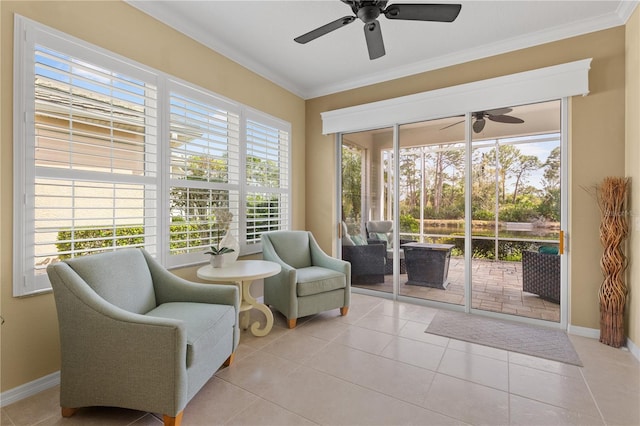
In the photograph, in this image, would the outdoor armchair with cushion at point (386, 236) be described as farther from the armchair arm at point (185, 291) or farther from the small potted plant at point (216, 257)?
the armchair arm at point (185, 291)

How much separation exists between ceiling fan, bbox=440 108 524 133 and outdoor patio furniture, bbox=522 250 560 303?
142cm

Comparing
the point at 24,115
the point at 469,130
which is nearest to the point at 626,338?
the point at 469,130

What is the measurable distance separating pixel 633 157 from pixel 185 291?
3.79 metres

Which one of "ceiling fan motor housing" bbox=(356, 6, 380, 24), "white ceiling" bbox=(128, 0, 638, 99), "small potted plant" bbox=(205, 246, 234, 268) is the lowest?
"small potted plant" bbox=(205, 246, 234, 268)

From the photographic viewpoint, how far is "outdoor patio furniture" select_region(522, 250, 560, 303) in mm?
3084

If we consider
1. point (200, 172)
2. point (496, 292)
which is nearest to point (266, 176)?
point (200, 172)

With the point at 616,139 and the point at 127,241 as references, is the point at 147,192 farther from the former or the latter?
the point at 616,139

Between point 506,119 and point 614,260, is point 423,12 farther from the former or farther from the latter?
point 614,260

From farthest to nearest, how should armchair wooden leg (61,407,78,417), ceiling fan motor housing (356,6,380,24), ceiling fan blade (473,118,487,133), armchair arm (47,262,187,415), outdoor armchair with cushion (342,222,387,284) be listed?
1. outdoor armchair with cushion (342,222,387,284)
2. ceiling fan blade (473,118,487,133)
3. ceiling fan motor housing (356,6,380,24)
4. armchair wooden leg (61,407,78,417)
5. armchair arm (47,262,187,415)

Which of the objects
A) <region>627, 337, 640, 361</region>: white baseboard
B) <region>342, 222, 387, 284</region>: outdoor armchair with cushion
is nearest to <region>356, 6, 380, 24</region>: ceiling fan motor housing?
<region>342, 222, 387, 284</region>: outdoor armchair with cushion

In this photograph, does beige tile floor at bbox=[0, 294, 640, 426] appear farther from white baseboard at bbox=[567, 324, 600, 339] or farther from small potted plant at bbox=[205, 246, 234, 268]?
small potted plant at bbox=[205, 246, 234, 268]

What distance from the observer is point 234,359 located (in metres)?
2.41

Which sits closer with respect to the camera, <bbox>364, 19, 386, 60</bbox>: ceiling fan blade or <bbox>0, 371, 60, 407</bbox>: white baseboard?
<bbox>0, 371, 60, 407</bbox>: white baseboard

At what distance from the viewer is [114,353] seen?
1.63 meters
